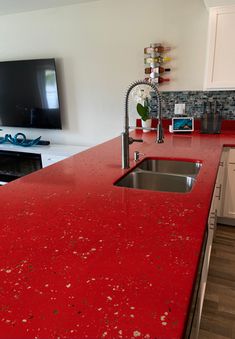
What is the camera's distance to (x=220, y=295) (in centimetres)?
172

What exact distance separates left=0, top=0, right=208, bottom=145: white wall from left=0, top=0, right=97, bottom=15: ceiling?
0.27ft

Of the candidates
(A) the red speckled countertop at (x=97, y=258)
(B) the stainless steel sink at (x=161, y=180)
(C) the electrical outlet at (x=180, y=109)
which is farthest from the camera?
(C) the electrical outlet at (x=180, y=109)

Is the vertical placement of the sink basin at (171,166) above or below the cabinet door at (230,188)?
above

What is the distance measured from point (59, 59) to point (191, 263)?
3.27 metres

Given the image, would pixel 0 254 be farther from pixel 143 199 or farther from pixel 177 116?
pixel 177 116

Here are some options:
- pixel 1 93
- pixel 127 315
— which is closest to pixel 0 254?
pixel 127 315

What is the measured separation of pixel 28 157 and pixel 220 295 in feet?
9.07

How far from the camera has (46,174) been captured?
1456 millimetres

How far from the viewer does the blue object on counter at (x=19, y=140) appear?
11.8ft

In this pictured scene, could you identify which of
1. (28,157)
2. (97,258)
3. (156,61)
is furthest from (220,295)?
(28,157)

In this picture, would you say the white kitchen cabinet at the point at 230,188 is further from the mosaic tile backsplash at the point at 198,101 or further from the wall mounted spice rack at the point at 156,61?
the wall mounted spice rack at the point at 156,61

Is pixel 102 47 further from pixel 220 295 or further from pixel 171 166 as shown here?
pixel 220 295

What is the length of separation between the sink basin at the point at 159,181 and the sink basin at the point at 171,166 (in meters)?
0.14

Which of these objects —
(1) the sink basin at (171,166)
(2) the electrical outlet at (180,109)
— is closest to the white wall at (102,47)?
(2) the electrical outlet at (180,109)
